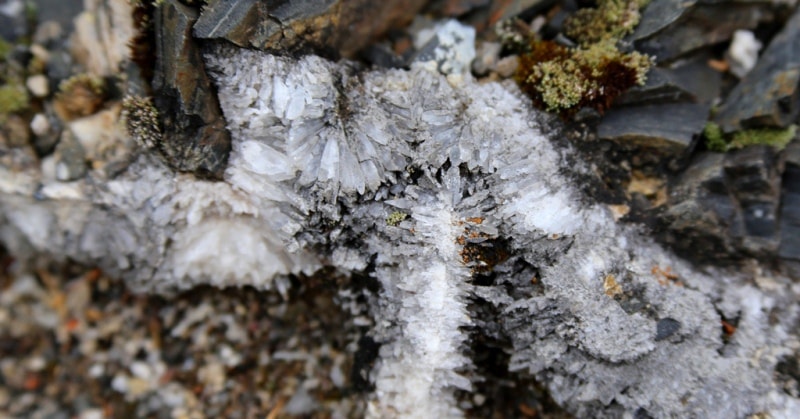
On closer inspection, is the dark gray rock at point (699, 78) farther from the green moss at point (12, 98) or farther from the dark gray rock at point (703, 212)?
the green moss at point (12, 98)

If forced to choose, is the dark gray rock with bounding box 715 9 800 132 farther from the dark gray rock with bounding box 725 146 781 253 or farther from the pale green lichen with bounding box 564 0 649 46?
the pale green lichen with bounding box 564 0 649 46

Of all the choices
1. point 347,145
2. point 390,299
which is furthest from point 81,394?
point 347,145

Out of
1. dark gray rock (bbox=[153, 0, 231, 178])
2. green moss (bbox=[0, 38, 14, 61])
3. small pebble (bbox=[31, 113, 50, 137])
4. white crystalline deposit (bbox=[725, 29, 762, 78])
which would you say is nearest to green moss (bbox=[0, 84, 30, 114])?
small pebble (bbox=[31, 113, 50, 137])

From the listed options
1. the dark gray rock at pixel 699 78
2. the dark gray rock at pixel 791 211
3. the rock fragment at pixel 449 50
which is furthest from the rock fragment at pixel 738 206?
the rock fragment at pixel 449 50

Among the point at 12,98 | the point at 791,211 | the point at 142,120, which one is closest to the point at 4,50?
the point at 12,98

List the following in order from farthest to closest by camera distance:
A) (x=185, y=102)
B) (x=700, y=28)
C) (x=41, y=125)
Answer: (x=41, y=125) < (x=700, y=28) < (x=185, y=102)

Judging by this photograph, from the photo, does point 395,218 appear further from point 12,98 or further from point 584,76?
point 12,98
